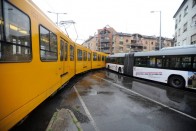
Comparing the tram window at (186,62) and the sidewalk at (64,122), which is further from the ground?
the tram window at (186,62)

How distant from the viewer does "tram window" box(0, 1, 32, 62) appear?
108 inches

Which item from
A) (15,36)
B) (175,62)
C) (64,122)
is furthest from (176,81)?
(15,36)

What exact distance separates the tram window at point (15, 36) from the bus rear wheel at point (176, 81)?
10.1 m

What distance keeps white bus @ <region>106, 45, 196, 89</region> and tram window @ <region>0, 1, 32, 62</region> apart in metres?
9.81

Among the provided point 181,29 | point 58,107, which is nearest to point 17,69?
point 58,107

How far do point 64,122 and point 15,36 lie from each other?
2.83m

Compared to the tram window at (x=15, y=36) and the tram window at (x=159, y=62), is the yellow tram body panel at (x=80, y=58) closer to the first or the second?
the tram window at (x=159, y=62)

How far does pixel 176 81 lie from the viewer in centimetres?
1080

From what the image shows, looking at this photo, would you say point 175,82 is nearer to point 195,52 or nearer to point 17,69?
point 195,52

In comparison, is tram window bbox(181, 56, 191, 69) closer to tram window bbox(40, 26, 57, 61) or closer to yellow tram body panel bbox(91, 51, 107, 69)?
tram window bbox(40, 26, 57, 61)

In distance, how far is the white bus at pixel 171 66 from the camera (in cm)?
977

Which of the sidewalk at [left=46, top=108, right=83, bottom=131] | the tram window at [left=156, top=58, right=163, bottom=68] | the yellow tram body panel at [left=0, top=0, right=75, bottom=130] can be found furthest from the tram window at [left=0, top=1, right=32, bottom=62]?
the tram window at [left=156, top=58, right=163, bottom=68]

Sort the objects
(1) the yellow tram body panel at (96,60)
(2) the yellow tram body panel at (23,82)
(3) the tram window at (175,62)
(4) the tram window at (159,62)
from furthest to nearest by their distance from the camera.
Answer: (1) the yellow tram body panel at (96,60)
(4) the tram window at (159,62)
(3) the tram window at (175,62)
(2) the yellow tram body panel at (23,82)

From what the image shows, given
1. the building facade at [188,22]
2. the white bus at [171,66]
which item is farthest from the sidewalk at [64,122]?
the building facade at [188,22]
